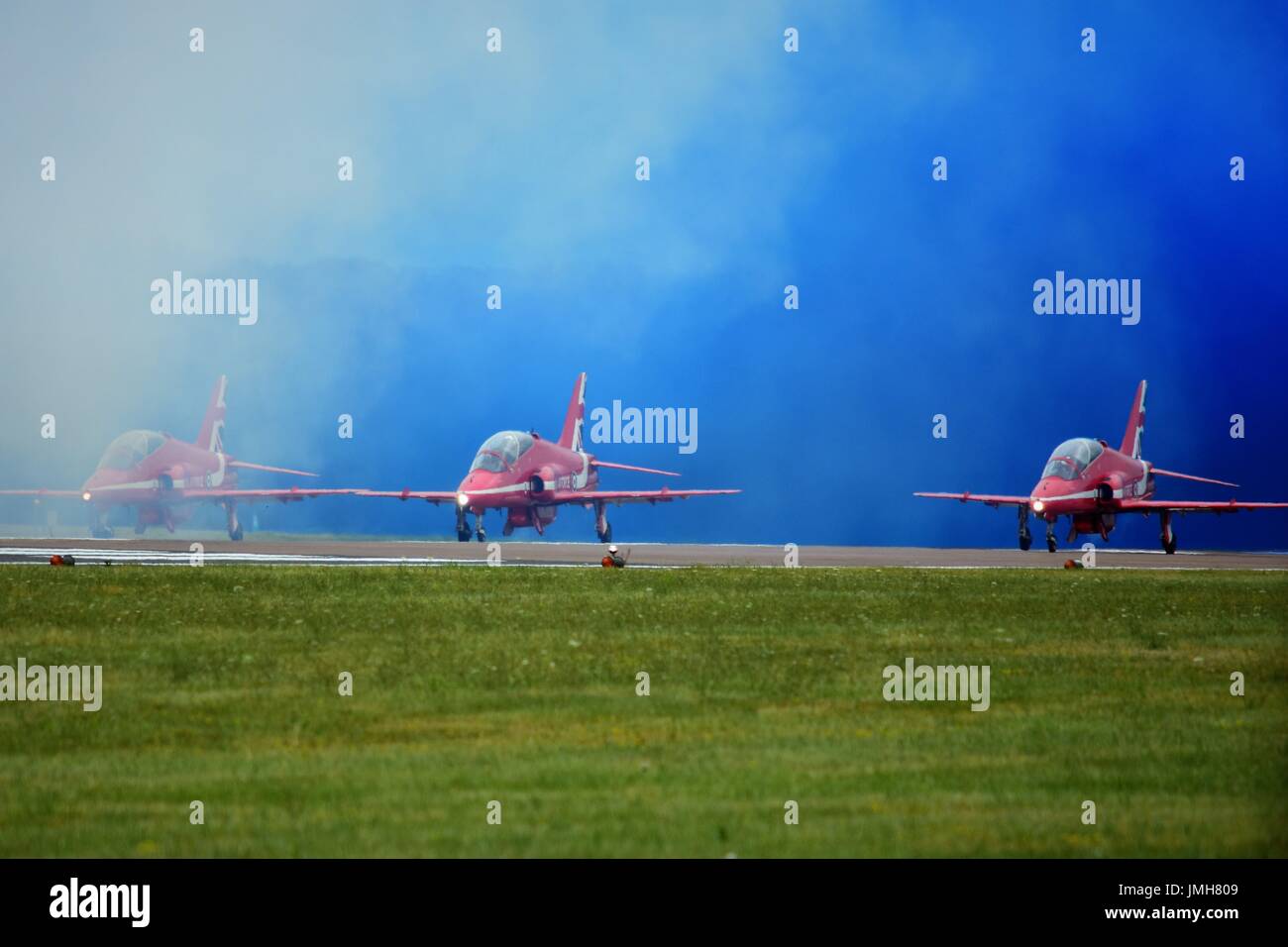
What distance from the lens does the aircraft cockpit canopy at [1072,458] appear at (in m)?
57.4

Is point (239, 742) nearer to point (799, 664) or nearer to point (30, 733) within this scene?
point (30, 733)

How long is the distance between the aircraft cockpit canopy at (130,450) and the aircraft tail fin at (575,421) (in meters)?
18.8

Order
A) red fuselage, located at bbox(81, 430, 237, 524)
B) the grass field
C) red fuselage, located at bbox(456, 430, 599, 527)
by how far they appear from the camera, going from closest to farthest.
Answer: the grass field
red fuselage, located at bbox(456, 430, 599, 527)
red fuselage, located at bbox(81, 430, 237, 524)

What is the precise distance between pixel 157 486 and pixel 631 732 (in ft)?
191

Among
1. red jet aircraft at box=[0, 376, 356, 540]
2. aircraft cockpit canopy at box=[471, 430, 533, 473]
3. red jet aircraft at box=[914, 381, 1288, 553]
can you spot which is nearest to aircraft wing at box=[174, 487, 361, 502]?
red jet aircraft at box=[0, 376, 356, 540]

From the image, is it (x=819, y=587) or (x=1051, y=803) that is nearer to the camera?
(x=1051, y=803)

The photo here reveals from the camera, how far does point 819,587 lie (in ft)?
101

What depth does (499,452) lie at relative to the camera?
6406cm

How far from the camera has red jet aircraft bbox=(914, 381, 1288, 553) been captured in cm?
5728

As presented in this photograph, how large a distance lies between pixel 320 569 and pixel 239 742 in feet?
70.0

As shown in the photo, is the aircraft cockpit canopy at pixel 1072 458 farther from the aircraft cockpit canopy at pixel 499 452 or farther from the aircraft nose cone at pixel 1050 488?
the aircraft cockpit canopy at pixel 499 452

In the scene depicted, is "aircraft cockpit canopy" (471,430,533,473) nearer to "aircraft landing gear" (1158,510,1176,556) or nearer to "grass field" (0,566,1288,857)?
"aircraft landing gear" (1158,510,1176,556)

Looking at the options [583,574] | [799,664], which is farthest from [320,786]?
[583,574]

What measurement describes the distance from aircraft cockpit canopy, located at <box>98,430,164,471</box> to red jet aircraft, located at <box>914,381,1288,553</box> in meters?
35.1
